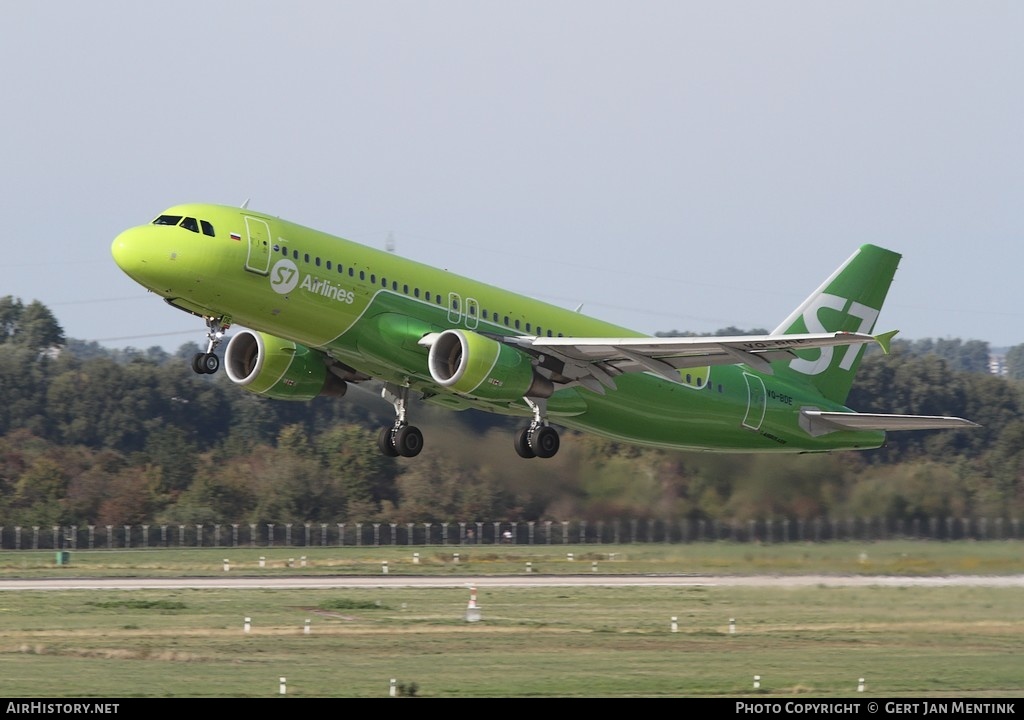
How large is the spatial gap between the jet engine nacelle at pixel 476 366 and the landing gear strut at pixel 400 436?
3.30 metres

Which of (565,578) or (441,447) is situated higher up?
(441,447)

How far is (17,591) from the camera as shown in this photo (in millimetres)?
41719

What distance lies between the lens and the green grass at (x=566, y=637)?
2605 cm

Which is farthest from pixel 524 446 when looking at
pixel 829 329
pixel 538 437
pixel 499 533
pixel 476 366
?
pixel 499 533

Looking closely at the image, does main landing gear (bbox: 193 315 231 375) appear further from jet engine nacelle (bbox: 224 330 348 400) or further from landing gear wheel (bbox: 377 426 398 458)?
landing gear wheel (bbox: 377 426 398 458)

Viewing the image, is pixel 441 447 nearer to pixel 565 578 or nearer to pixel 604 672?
pixel 565 578

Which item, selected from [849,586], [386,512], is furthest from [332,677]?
[386,512]

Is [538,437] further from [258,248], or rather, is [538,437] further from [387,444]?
[258,248]

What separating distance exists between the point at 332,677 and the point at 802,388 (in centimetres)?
1996

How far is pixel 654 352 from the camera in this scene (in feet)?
117

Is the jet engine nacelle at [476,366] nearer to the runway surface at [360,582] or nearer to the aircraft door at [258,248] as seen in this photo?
the aircraft door at [258,248]

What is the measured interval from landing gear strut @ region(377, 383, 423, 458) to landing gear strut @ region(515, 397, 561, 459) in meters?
2.70

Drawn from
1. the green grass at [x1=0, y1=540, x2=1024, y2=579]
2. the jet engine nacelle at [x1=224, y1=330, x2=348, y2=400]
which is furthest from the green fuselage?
the green grass at [x1=0, y1=540, x2=1024, y2=579]

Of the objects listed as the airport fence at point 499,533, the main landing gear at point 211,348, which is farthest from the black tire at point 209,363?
the airport fence at point 499,533
